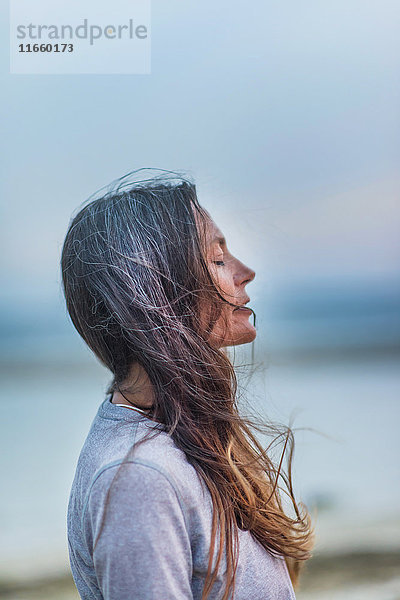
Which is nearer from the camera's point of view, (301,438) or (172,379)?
(172,379)

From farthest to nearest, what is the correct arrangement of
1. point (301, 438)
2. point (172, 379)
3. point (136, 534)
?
point (301, 438) < point (172, 379) < point (136, 534)

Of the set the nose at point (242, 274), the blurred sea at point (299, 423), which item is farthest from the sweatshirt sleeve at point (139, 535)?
the blurred sea at point (299, 423)

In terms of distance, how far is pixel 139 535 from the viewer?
57 cm

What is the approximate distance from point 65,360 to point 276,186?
77 cm

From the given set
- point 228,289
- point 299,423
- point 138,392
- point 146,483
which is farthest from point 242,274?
point 299,423

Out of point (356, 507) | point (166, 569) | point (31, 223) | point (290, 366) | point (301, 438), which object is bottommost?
point (356, 507)

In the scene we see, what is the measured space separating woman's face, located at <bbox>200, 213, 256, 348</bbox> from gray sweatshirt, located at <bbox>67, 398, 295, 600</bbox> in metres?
0.17

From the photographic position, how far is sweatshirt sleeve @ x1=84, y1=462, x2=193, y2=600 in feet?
1.86

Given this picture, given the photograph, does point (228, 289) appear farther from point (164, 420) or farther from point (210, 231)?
point (164, 420)

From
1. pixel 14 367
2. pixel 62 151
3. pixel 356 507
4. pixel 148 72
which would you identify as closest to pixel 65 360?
pixel 14 367

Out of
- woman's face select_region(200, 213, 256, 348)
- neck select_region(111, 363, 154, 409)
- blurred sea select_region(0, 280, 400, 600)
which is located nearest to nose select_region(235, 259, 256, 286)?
woman's face select_region(200, 213, 256, 348)

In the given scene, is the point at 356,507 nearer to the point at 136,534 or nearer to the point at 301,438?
the point at 301,438

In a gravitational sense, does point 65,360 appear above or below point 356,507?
above

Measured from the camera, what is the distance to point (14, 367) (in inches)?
60.5
